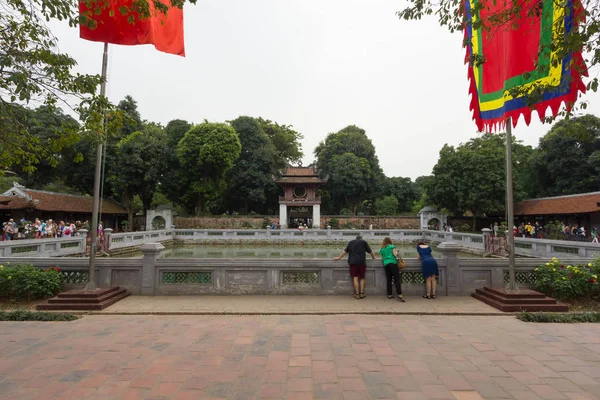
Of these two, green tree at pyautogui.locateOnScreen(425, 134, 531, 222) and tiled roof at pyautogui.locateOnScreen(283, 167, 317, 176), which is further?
tiled roof at pyautogui.locateOnScreen(283, 167, 317, 176)

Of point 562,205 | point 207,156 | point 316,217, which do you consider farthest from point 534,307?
point 207,156

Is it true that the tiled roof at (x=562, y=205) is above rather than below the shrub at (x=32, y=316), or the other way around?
above

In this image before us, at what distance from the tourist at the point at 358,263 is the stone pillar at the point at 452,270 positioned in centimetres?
193

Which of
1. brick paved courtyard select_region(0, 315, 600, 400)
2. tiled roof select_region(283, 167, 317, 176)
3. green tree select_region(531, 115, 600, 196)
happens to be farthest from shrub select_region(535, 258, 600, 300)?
tiled roof select_region(283, 167, 317, 176)

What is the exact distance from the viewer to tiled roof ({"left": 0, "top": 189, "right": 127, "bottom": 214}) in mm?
20141

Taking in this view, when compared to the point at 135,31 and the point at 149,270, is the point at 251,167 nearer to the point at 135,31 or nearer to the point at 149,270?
the point at 149,270

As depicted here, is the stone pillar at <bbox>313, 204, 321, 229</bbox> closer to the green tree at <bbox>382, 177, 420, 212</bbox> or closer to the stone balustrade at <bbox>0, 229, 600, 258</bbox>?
the stone balustrade at <bbox>0, 229, 600, 258</bbox>

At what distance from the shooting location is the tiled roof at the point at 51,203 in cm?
2014

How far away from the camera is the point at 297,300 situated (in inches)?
290

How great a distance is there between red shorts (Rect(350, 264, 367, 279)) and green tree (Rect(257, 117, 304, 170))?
36.5m

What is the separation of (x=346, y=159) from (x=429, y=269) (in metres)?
33.0

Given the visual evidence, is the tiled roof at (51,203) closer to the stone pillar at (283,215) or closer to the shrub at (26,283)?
the stone pillar at (283,215)

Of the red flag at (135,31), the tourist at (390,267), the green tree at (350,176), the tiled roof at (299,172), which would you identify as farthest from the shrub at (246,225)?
the tourist at (390,267)

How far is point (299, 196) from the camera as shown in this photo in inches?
1458
